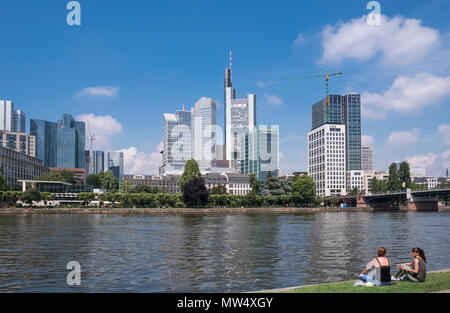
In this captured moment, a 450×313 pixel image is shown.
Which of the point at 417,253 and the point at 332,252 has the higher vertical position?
the point at 417,253

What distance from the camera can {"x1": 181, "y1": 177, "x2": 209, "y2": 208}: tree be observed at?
505 feet

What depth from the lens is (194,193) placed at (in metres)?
154

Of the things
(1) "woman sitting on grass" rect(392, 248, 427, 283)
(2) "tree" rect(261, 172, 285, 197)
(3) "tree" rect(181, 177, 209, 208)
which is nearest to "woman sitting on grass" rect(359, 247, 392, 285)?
(1) "woman sitting on grass" rect(392, 248, 427, 283)

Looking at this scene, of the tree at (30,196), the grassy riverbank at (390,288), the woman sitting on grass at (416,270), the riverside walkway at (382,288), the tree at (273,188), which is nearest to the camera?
the riverside walkway at (382,288)

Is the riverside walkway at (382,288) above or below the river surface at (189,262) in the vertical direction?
above

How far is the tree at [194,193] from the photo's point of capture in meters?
154

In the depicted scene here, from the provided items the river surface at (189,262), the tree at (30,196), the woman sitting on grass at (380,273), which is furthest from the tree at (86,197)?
the woman sitting on grass at (380,273)

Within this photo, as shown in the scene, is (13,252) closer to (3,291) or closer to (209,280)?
(3,291)

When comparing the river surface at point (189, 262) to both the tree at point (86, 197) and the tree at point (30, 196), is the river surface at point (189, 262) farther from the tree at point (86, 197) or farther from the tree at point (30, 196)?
the tree at point (86, 197)

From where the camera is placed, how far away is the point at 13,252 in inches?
1465

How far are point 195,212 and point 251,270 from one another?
121858 mm

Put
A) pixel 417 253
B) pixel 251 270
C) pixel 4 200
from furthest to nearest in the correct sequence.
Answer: pixel 4 200 → pixel 251 270 → pixel 417 253

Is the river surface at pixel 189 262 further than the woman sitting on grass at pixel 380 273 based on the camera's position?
Yes
